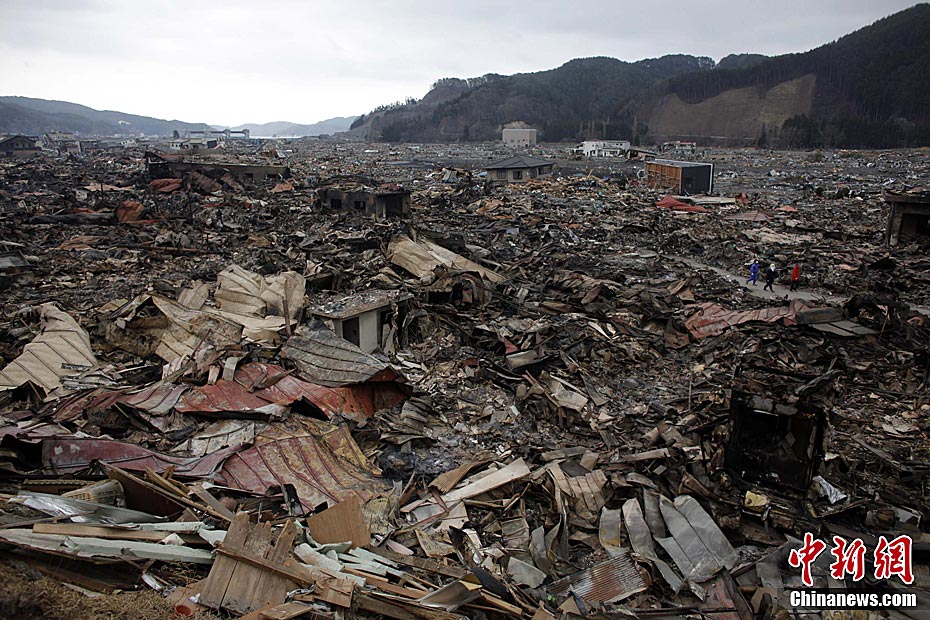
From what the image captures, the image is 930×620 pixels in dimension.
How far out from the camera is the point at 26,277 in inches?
538

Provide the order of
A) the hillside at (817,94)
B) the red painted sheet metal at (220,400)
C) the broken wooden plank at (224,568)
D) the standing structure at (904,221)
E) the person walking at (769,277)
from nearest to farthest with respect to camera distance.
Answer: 1. the broken wooden plank at (224,568)
2. the red painted sheet metal at (220,400)
3. the person walking at (769,277)
4. the standing structure at (904,221)
5. the hillside at (817,94)

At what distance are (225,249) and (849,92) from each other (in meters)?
92.7

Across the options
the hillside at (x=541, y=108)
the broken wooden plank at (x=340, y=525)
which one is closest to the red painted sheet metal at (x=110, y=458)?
the broken wooden plank at (x=340, y=525)

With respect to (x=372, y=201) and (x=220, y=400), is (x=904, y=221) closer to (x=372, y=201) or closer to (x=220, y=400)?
(x=372, y=201)

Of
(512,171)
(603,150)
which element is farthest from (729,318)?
(603,150)

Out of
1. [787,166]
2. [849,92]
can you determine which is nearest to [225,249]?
[787,166]

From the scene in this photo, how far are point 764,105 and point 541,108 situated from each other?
129 ft

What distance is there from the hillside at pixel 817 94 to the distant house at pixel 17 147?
251ft

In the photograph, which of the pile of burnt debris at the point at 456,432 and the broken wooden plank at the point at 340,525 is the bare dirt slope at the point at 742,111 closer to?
the pile of burnt debris at the point at 456,432

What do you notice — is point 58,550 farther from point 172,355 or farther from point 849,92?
point 849,92

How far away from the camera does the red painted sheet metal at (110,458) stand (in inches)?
184

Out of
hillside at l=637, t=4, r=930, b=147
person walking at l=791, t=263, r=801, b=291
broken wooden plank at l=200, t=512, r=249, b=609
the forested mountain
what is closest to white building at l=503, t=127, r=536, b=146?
the forested mountain

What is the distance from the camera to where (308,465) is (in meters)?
5.31

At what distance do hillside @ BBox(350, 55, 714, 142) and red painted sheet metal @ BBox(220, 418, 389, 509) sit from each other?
77386 mm
